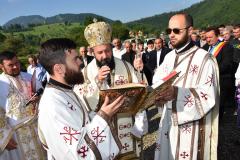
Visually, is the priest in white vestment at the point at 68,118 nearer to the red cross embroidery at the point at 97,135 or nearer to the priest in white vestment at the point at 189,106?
the red cross embroidery at the point at 97,135

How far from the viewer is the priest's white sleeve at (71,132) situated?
103 inches

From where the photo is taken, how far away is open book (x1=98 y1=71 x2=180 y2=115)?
2.83 m

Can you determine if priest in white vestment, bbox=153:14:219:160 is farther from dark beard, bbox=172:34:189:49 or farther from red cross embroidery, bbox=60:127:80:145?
red cross embroidery, bbox=60:127:80:145

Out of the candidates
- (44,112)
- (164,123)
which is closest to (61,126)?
(44,112)

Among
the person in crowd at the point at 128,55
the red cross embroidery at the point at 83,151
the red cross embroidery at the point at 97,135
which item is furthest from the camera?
the person in crowd at the point at 128,55

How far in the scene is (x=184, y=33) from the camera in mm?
4199

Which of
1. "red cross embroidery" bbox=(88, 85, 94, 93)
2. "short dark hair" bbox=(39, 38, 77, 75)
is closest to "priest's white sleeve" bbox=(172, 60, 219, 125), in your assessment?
"red cross embroidery" bbox=(88, 85, 94, 93)

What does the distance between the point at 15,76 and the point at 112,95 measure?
316 cm

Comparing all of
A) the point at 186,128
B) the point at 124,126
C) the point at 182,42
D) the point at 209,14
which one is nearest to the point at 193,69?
the point at 182,42

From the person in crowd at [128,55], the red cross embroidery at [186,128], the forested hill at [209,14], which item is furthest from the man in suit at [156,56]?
the forested hill at [209,14]

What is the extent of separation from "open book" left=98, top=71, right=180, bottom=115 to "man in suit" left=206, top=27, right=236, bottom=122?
441 cm

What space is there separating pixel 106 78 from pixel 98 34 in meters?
0.55

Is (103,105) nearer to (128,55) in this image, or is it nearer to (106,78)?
(106,78)

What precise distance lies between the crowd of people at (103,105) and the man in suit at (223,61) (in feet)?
10.4
